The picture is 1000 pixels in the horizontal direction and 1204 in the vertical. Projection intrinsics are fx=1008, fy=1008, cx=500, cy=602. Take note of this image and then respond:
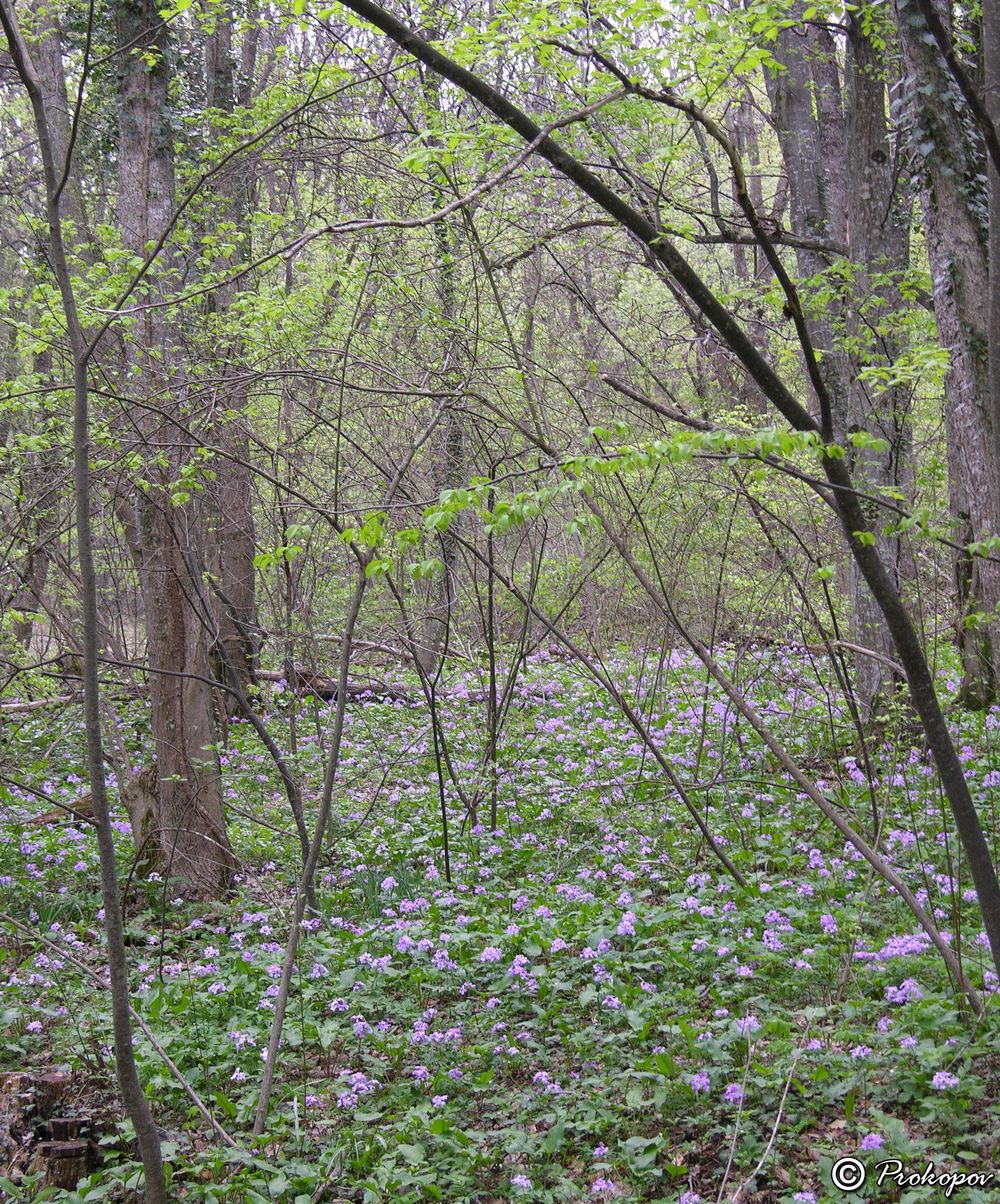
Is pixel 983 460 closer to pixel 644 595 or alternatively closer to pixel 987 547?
pixel 987 547

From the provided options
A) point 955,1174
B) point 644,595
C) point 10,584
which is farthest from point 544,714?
point 955,1174

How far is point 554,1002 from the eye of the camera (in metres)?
4.00

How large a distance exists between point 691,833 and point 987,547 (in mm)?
3720

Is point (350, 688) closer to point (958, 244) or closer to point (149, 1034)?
point (958, 244)

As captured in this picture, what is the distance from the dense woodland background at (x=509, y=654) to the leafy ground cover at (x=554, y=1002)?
0.03 meters

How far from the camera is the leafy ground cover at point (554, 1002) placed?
2.99 metres

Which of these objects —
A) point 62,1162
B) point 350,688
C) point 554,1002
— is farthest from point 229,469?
point 350,688

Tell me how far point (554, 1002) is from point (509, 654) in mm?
3695

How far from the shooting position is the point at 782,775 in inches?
271

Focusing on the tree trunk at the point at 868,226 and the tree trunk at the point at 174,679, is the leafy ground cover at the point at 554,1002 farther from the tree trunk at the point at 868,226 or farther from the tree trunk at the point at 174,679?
the tree trunk at the point at 868,226

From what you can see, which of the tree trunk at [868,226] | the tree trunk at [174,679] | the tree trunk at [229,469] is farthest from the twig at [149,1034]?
the tree trunk at [868,226]

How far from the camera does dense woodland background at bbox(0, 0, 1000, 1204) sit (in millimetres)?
2943

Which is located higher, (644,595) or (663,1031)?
(644,595)

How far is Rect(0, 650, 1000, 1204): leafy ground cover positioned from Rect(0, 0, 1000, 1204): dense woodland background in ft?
0.09
